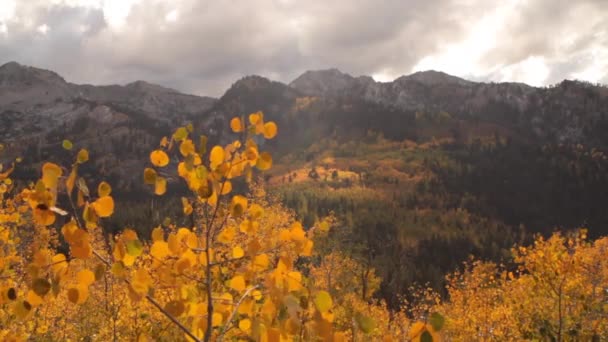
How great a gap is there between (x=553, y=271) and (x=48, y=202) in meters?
12.6

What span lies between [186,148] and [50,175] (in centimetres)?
61

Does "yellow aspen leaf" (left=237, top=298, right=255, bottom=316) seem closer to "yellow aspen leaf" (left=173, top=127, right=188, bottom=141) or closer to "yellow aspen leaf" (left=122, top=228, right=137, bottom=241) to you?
"yellow aspen leaf" (left=122, top=228, right=137, bottom=241)

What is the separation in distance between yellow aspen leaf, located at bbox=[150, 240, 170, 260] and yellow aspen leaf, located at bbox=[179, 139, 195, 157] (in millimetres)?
442

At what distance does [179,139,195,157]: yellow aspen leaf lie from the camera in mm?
2021

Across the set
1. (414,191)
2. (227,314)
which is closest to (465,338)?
(227,314)

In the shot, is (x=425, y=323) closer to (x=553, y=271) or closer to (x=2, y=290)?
(x=2, y=290)

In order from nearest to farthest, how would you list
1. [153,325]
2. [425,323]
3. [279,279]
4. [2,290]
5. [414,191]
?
[425,323]
[279,279]
[2,290]
[153,325]
[414,191]

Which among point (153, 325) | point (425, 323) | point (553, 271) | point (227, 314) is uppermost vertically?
point (425, 323)

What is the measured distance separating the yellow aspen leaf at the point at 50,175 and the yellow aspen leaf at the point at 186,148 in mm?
540

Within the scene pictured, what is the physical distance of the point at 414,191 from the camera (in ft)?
640

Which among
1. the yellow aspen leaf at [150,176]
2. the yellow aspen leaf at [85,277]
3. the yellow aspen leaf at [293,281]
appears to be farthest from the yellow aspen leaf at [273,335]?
the yellow aspen leaf at [150,176]

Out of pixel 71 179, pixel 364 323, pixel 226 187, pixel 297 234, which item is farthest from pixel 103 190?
pixel 364 323

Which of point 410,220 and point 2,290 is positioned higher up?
point 2,290

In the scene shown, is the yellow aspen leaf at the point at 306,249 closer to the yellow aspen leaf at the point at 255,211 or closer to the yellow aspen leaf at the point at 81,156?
the yellow aspen leaf at the point at 255,211
